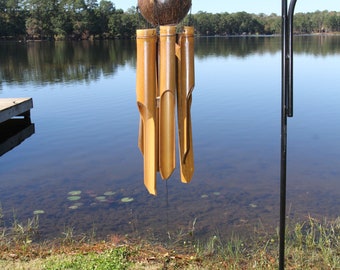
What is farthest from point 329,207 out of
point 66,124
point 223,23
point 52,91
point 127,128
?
point 223,23

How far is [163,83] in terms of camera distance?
316 centimetres

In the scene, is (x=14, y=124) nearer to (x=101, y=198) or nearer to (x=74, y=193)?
(x=74, y=193)

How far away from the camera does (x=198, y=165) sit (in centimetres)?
987

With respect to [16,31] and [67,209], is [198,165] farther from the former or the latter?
[16,31]

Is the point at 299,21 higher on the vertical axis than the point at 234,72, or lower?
higher

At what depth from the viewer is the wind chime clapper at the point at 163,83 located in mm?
3111

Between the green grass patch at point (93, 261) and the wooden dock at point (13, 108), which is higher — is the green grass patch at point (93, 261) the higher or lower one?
the lower one

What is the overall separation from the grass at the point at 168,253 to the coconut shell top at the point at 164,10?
2327 mm

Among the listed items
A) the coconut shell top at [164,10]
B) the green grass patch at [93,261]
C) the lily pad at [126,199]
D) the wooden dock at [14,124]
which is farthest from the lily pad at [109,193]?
the coconut shell top at [164,10]

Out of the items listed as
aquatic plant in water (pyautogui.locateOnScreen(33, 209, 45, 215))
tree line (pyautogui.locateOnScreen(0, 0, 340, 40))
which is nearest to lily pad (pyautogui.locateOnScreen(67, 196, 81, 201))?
aquatic plant in water (pyautogui.locateOnScreen(33, 209, 45, 215))

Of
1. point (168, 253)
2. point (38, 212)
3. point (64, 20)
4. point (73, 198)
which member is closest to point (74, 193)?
point (73, 198)

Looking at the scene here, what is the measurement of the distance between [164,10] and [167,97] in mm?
623

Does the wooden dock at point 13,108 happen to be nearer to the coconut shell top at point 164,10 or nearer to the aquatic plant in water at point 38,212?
the aquatic plant in water at point 38,212

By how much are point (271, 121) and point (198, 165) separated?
4.85 m
